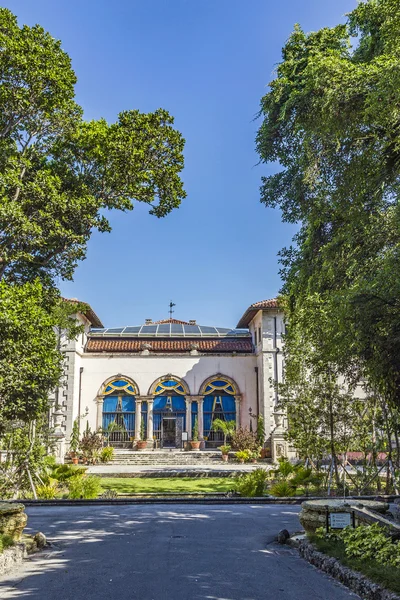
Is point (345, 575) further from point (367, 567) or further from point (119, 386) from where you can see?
point (119, 386)

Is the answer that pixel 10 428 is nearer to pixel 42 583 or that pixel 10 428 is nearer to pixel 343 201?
pixel 42 583

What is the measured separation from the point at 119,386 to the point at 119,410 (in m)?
1.34

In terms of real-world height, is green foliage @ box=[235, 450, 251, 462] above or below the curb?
above

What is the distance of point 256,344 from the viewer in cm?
3069

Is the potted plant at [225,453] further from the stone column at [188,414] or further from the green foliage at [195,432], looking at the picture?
the stone column at [188,414]

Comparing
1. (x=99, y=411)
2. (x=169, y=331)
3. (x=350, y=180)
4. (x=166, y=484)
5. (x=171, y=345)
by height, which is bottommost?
(x=166, y=484)

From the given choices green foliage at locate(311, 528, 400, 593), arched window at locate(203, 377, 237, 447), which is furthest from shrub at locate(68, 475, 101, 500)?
arched window at locate(203, 377, 237, 447)

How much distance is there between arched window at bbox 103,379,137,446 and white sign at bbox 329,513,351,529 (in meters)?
22.6

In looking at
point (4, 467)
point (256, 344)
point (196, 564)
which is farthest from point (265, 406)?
point (196, 564)

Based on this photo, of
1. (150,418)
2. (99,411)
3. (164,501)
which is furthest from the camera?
(150,418)

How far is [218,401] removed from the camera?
2994 cm

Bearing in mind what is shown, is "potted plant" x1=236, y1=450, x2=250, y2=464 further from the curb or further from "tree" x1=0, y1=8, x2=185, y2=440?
"tree" x1=0, y1=8, x2=185, y2=440

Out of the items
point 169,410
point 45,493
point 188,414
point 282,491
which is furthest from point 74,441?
point 282,491

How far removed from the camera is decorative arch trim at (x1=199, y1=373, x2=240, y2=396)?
30.0 meters
